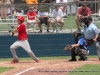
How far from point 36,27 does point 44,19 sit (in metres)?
0.59

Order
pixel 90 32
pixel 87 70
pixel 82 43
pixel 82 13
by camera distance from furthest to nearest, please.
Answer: pixel 82 13, pixel 90 32, pixel 82 43, pixel 87 70

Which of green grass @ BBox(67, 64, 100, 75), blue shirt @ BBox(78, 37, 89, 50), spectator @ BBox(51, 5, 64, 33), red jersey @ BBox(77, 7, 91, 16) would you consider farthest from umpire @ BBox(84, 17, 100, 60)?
spectator @ BBox(51, 5, 64, 33)

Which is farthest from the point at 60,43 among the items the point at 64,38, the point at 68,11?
the point at 68,11

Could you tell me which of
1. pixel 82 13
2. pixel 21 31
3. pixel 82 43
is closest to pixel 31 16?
pixel 82 13

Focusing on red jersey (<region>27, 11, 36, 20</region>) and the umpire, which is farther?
red jersey (<region>27, 11, 36, 20</region>)

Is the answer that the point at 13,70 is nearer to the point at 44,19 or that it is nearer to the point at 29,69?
the point at 29,69

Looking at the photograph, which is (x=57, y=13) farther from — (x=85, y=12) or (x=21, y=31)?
(x=21, y=31)

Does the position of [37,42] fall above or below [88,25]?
below

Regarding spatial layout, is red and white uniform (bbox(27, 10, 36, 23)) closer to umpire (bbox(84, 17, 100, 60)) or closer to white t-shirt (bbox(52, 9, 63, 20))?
white t-shirt (bbox(52, 9, 63, 20))

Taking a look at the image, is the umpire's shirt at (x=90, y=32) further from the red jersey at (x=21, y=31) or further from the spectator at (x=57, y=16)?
the spectator at (x=57, y=16)

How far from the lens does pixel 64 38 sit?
20000 millimetres

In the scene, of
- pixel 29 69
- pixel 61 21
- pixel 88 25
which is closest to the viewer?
pixel 29 69

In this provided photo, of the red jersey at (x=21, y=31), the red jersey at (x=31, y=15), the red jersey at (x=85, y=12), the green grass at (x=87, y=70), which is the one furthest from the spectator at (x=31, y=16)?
the green grass at (x=87, y=70)

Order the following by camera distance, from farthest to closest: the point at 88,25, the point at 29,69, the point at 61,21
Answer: the point at 61,21
the point at 88,25
the point at 29,69
